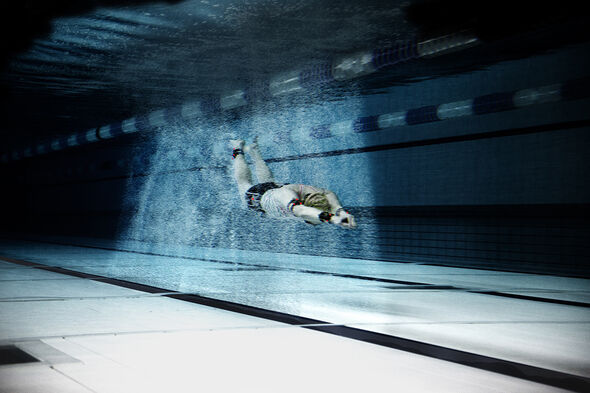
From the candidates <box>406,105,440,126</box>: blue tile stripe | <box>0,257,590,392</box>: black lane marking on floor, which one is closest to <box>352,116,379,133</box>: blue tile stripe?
<box>406,105,440,126</box>: blue tile stripe

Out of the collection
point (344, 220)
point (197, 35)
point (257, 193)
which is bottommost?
point (344, 220)

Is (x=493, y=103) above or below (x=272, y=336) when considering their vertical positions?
above

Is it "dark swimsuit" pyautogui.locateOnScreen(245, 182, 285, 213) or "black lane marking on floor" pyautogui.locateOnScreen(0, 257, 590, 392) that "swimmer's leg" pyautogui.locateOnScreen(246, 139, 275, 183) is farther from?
"black lane marking on floor" pyautogui.locateOnScreen(0, 257, 590, 392)

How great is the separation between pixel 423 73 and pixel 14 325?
22.3 feet

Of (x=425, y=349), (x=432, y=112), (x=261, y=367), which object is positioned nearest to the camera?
(x=261, y=367)

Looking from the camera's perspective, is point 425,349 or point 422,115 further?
point 422,115

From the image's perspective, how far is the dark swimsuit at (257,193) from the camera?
7.27 m

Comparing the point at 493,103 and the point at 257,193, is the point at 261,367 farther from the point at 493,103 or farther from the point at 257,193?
the point at 493,103

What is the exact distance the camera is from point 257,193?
730 centimetres

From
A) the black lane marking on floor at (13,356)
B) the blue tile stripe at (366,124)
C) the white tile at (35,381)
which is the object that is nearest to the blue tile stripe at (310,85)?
the blue tile stripe at (366,124)

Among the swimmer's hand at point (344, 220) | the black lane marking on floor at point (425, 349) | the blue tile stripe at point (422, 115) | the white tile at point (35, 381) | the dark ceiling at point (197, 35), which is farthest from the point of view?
the blue tile stripe at point (422, 115)

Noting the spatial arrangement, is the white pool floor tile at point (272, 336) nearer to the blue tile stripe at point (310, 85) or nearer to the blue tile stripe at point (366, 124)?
the blue tile stripe at point (310, 85)

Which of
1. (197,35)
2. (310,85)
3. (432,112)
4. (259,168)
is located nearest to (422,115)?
(432,112)

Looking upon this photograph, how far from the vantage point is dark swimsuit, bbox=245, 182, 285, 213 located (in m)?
7.27
